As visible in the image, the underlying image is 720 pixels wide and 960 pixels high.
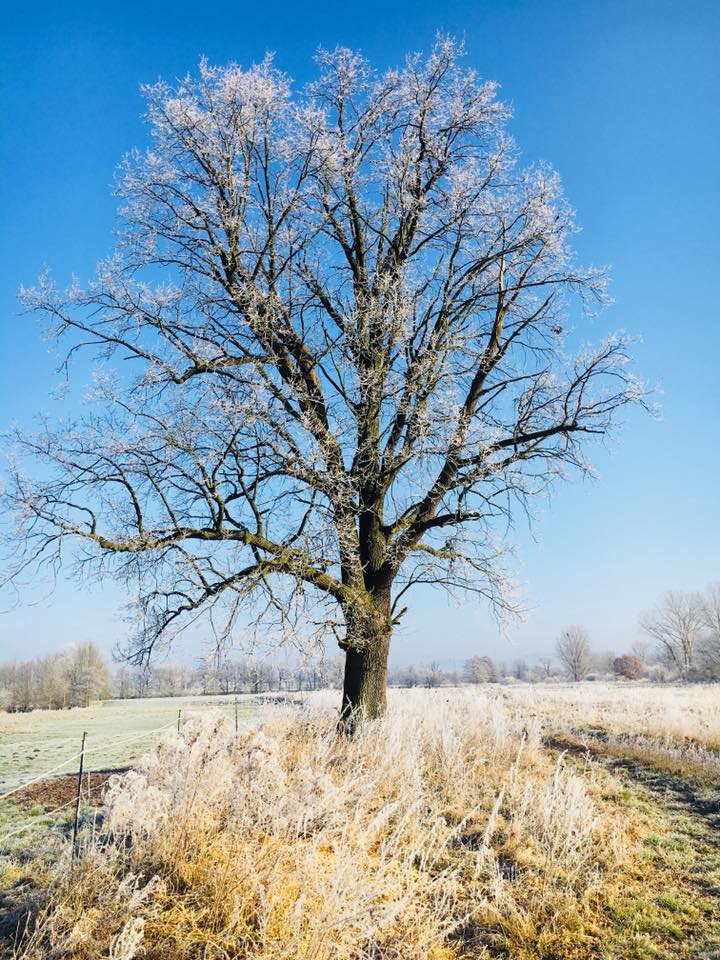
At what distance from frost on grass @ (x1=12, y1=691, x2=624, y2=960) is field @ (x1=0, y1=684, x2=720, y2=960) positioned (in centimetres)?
2

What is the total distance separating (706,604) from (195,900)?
238 feet

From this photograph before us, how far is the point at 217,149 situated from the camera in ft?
27.6

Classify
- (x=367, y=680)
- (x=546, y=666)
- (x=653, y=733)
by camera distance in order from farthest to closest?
(x=546, y=666) < (x=653, y=733) < (x=367, y=680)

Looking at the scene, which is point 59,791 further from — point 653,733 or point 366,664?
point 653,733

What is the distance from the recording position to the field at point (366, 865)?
10.2 feet

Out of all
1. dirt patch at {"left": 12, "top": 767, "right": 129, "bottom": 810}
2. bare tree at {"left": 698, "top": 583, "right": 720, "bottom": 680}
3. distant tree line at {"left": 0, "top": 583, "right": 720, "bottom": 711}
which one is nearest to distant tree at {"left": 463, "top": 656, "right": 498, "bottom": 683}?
distant tree line at {"left": 0, "top": 583, "right": 720, "bottom": 711}

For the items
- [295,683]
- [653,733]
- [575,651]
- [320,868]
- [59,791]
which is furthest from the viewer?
[575,651]

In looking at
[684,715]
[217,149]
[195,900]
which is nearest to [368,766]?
[195,900]

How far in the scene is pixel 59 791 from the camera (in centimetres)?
954

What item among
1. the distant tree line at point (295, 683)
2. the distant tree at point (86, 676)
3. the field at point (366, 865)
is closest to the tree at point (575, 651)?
the distant tree line at point (295, 683)

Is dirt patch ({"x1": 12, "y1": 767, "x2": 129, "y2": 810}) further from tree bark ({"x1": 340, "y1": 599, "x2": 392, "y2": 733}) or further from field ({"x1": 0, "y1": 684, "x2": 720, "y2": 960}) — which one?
tree bark ({"x1": 340, "y1": 599, "x2": 392, "y2": 733})

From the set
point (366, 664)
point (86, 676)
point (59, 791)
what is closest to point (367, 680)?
point (366, 664)

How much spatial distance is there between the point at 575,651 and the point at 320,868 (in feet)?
254

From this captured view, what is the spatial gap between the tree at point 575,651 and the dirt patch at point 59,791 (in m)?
72.1
